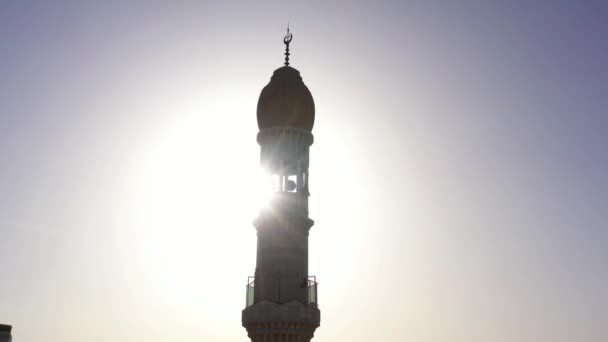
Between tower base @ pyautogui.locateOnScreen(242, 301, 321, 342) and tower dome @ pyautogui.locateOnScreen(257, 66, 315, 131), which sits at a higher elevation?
tower dome @ pyautogui.locateOnScreen(257, 66, 315, 131)

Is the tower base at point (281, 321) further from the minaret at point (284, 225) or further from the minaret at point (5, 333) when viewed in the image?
the minaret at point (5, 333)

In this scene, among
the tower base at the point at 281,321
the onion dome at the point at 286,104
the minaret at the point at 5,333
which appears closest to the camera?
the minaret at the point at 5,333

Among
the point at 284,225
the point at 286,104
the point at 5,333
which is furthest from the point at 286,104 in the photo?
Answer: the point at 5,333

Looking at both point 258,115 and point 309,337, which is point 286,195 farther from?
point 309,337

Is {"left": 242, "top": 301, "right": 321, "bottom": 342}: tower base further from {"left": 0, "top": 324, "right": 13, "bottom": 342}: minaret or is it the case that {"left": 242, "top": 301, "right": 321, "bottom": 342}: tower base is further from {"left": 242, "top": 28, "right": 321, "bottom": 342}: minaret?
{"left": 0, "top": 324, "right": 13, "bottom": 342}: minaret

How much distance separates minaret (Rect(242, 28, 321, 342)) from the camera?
53.8 metres

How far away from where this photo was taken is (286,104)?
58.9 metres

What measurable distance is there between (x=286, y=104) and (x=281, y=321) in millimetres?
17796

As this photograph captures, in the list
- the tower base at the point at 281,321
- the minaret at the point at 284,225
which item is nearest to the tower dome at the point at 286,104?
the minaret at the point at 284,225

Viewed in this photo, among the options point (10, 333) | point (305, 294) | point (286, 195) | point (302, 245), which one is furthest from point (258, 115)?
point (10, 333)

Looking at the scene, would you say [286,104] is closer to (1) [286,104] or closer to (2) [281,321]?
(1) [286,104]

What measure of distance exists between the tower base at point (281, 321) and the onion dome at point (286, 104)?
15016mm

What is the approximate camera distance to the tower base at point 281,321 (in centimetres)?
5328

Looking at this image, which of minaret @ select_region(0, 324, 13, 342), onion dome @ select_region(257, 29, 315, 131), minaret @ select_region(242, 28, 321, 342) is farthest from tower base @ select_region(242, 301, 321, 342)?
minaret @ select_region(0, 324, 13, 342)
